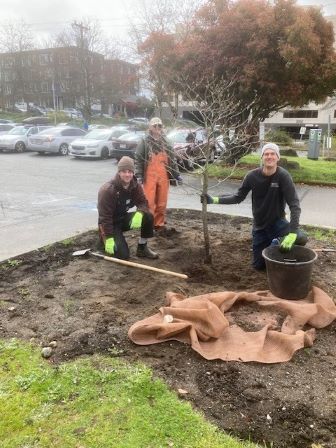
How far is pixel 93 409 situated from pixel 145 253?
2.95m

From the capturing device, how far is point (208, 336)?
11.1 feet

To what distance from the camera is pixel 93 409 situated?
258cm

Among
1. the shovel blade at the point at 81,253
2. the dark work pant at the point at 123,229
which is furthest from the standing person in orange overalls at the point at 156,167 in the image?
the shovel blade at the point at 81,253

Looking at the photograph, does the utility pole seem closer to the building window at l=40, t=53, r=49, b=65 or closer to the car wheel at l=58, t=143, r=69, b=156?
the building window at l=40, t=53, r=49, b=65

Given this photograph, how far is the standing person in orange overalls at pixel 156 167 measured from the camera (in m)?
6.29

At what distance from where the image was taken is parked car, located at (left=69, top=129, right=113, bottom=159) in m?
18.2

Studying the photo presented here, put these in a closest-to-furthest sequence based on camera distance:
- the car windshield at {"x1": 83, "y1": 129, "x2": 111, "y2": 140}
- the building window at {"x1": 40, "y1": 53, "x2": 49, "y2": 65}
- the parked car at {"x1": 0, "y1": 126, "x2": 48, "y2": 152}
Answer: the car windshield at {"x1": 83, "y1": 129, "x2": 111, "y2": 140} → the parked car at {"x1": 0, "y1": 126, "x2": 48, "y2": 152} → the building window at {"x1": 40, "y1": 53, "x2": 49, "y2": 65}

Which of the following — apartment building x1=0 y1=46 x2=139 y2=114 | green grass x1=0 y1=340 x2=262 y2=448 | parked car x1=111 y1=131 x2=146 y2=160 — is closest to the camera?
green grass x1=0 y1=340 x2=262 y2=448

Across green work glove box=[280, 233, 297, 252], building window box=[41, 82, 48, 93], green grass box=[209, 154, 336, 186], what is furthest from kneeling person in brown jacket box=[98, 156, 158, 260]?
building window box=[41, 82, 48, 93]

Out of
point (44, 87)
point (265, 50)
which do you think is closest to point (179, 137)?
point (265, 50)

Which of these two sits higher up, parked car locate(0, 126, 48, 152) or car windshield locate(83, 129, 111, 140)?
car windshield locate(83, 129, 111, 140)

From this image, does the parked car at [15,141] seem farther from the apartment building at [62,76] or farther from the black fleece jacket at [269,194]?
the apartment building at [62,76]

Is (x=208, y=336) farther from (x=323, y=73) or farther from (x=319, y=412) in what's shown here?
(x=323, y=73)

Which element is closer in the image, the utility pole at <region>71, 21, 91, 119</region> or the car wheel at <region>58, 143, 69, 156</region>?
the car wheel at <region>58, 143, 69, 156</region>
